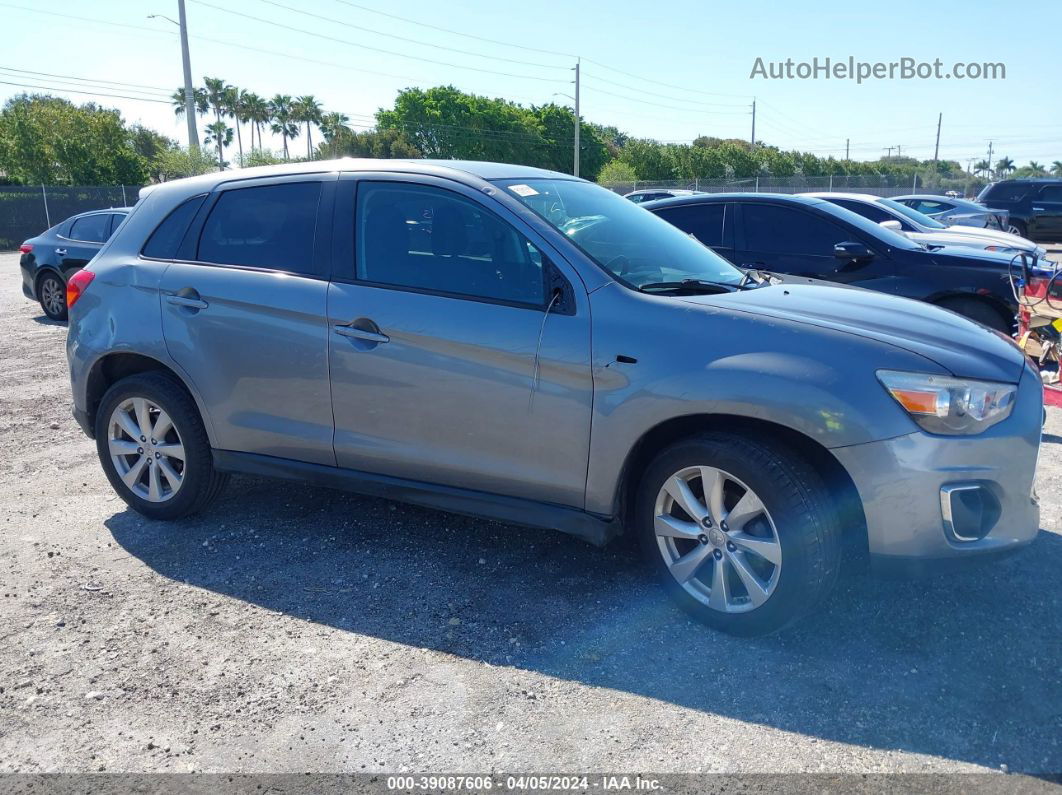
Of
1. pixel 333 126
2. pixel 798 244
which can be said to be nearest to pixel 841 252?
pixel 798 244

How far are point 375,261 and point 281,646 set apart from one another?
1.71m

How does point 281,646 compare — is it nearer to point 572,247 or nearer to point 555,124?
point 572,247

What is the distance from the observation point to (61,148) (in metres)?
41.3

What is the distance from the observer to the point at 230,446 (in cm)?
436

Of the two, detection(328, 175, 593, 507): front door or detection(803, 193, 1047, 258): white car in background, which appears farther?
detection(803, 193, 1047, 258): white car in background

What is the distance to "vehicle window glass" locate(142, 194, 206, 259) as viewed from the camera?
4.50 m

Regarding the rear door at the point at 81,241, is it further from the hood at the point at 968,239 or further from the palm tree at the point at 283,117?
the palm tree at the point at 283,117

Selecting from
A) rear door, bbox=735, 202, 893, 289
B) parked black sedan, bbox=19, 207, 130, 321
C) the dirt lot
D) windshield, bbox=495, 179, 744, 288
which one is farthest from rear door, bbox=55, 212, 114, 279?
windshield, bbox=495, 179, 744, 288

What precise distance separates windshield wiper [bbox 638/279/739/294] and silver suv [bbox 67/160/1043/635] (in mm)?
18

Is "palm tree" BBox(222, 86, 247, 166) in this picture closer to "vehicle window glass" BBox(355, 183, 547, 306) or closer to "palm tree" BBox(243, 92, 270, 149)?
"palm tree" BBox(243, 92, 270, 149)

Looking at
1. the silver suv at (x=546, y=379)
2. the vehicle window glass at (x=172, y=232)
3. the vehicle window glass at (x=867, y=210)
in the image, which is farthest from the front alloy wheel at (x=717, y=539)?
the vehicle window glass at (x=867, y=210)

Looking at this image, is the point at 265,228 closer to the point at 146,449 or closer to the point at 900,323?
the point at 146,449

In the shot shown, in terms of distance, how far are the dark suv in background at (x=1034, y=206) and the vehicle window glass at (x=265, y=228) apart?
21.1 metres

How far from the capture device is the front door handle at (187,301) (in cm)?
428
